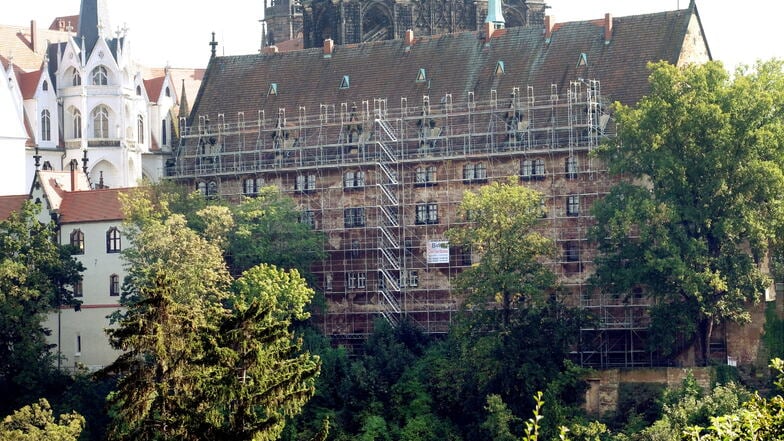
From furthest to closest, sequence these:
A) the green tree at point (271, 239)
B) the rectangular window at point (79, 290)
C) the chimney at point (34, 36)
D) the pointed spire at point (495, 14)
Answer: the chimney at point (34, 36)
the pointed spire at point (495, 14)
the rectangular window at point (79, 290)
the green tree at point (271, 239)

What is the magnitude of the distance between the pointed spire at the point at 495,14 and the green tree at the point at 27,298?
26051 mm

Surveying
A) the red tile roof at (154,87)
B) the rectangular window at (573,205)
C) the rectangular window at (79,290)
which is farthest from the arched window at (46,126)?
the rectangular window at (573,205)

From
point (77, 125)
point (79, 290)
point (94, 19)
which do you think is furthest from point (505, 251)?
point (94, 19)

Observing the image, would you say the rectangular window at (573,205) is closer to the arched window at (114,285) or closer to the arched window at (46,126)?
the arched window at (114,285)

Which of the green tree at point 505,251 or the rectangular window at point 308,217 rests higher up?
the rectangular window at point 308,217

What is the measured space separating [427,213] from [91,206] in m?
15.8

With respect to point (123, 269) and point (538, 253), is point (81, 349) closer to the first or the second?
point (123, 269)

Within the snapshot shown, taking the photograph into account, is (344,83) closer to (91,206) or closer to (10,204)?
(91,206)

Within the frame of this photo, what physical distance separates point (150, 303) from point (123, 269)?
43.8 m

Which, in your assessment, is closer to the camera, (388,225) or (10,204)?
(388,225)

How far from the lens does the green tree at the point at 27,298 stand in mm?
99000

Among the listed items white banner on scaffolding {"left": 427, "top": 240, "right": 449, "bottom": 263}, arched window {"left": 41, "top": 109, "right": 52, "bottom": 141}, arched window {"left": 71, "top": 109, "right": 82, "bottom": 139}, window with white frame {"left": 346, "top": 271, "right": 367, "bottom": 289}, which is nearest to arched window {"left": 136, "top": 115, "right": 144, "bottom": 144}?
arched window {"left": 71, "top": 109, "right": 82, "bottom": 139}

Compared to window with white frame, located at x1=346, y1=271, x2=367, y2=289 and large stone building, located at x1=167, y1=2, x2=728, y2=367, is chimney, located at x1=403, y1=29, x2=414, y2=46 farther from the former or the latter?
window with white frame, located at x1=346, y1=271, x2=367, y2=289

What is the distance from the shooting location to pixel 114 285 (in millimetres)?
105438
